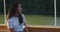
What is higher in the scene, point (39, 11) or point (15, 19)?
point (15, 19)

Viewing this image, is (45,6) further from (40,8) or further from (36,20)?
(36,20)

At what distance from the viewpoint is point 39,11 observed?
5.63m

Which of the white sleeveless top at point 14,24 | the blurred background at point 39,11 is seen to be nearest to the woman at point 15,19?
the white sleeveless top at point 14,24

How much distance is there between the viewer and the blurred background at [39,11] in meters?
5.56

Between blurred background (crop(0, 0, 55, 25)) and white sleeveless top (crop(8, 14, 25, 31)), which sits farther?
blurred background (crop(0, 0, 55, 25))

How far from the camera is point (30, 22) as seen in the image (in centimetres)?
570

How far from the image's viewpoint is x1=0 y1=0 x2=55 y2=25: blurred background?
5564 mm

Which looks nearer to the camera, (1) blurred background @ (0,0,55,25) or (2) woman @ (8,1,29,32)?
(2) woman @ (8,1,29,32)

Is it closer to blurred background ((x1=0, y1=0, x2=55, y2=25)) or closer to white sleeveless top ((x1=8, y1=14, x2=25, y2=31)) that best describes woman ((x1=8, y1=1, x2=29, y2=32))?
white sleeveless top ((x1=8, y1=14, x2=25, y2=31))

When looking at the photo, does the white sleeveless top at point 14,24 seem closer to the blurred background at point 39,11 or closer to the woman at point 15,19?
the woman at point 15,19

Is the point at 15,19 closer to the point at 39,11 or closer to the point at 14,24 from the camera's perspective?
the point at 14,24

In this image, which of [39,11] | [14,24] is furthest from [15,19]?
[39,11]

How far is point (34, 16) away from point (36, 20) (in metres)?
0.14

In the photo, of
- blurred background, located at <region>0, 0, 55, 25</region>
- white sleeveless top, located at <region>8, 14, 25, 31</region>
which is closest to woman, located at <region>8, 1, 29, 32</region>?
white sleeveless top, located at <region>8, 14, 25, 31</region>
